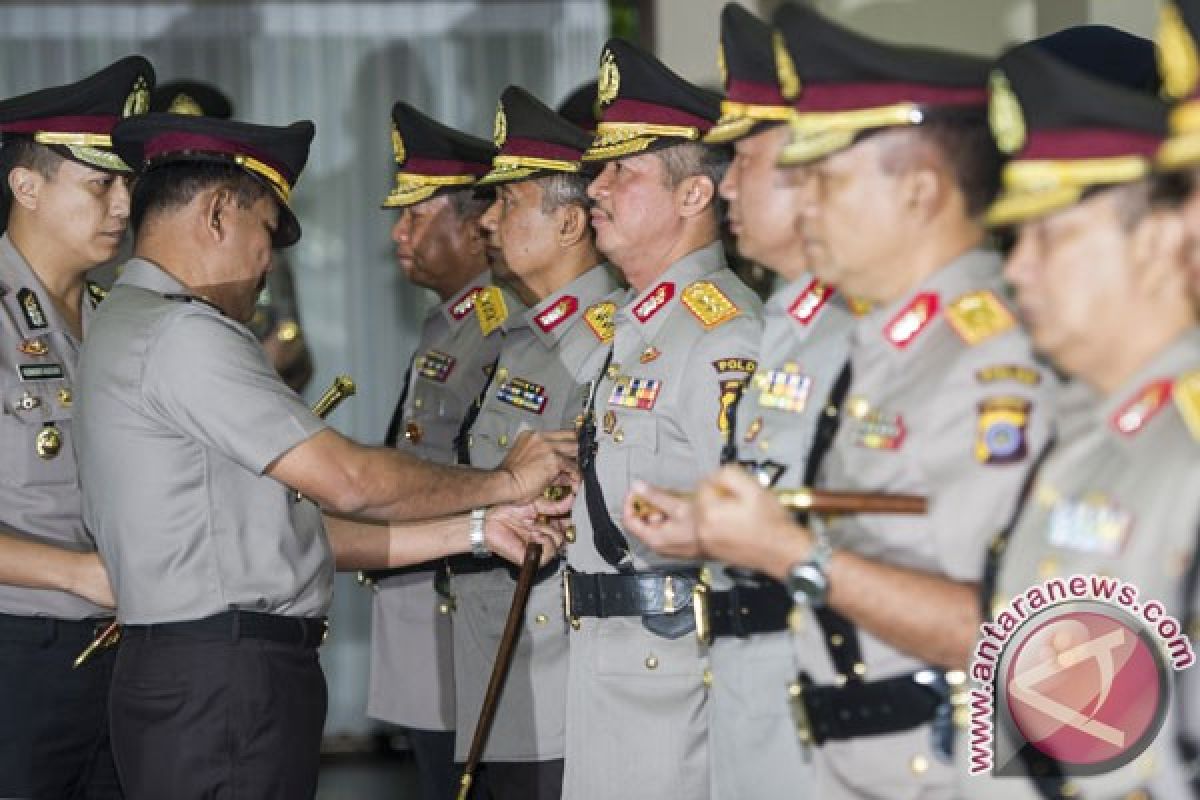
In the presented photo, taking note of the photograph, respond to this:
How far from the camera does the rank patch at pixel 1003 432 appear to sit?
2.30 meters

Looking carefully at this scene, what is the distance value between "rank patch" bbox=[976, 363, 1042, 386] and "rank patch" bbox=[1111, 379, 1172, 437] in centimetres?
24

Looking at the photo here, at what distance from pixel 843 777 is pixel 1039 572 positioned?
48cm

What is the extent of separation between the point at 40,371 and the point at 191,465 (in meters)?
0.76

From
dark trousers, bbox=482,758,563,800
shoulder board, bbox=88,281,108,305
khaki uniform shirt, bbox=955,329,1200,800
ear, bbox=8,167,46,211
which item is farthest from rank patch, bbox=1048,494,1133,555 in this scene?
shoulder board, bbox=88,281,108,305

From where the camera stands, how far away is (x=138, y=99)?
13.4 ft

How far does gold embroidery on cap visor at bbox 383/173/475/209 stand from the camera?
509cm

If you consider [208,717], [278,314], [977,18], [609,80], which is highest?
[977,18]

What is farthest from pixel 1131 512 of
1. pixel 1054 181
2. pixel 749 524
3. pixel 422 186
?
pixel 422 186

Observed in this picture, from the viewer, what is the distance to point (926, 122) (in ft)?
8.13

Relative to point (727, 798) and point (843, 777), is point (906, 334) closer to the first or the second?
point (843, 777)

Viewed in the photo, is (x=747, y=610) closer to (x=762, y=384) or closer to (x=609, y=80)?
(x=762, y=384)

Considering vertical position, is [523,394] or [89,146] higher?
[89,146]

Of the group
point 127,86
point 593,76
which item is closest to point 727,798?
point 127,86

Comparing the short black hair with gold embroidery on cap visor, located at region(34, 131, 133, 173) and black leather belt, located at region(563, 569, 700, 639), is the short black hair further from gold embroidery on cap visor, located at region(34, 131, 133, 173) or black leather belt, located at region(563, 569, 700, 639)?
black leather belt, located at region(563, 569, 700, 639)
